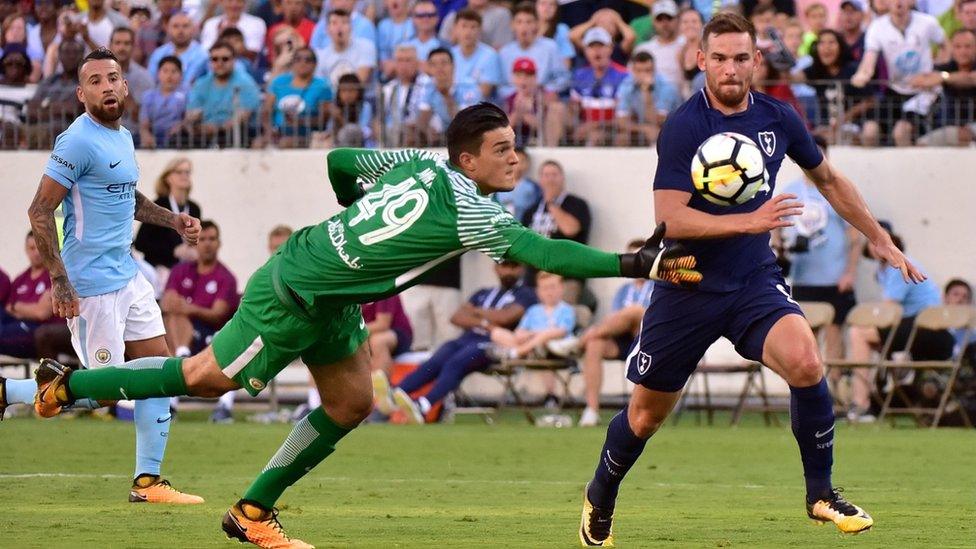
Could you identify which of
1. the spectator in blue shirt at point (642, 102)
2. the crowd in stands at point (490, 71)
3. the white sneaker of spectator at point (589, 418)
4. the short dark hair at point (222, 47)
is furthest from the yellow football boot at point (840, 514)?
the short dark hair at point (222, 47)

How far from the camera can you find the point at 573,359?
18.5 metres

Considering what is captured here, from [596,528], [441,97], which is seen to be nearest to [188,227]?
[596,528]

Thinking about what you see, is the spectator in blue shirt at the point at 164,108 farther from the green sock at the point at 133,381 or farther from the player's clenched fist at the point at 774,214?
the player's clenched fist at the point at 774,214

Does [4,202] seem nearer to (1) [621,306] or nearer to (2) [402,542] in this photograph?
(1) [621,306]

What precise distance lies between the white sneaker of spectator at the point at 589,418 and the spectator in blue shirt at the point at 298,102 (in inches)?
202

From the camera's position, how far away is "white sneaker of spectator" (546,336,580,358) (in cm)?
1822

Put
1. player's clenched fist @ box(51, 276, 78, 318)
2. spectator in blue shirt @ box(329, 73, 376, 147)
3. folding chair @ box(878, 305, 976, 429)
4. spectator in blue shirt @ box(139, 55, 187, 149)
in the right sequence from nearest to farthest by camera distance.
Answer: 1. player's clenched fist @ box(51, 276, 78, 318)
2. folding chair @ box(878, 305, 976, 429)
3. spectator in blue shirt @ box(329, 73, 376, 147)
4. spectator in blue shirt @ box(139, 55, 187, 149)

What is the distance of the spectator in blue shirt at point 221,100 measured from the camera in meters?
20.5

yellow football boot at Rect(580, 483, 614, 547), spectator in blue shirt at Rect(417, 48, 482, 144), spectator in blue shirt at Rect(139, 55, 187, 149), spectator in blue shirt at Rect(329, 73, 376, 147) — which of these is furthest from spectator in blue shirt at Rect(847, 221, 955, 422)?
yellow football boot at Rect(580, 483, 614, 547)

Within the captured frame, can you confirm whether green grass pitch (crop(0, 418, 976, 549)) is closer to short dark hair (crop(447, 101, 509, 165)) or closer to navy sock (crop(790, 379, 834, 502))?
navy sock (crop(790, 379, 834, 502))

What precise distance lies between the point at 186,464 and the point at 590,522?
569 centimetres

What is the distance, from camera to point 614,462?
844 cm

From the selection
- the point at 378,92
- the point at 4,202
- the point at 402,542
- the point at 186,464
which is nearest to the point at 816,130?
the point at 378,92

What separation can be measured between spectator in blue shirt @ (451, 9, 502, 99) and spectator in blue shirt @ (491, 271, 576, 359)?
3.02m
